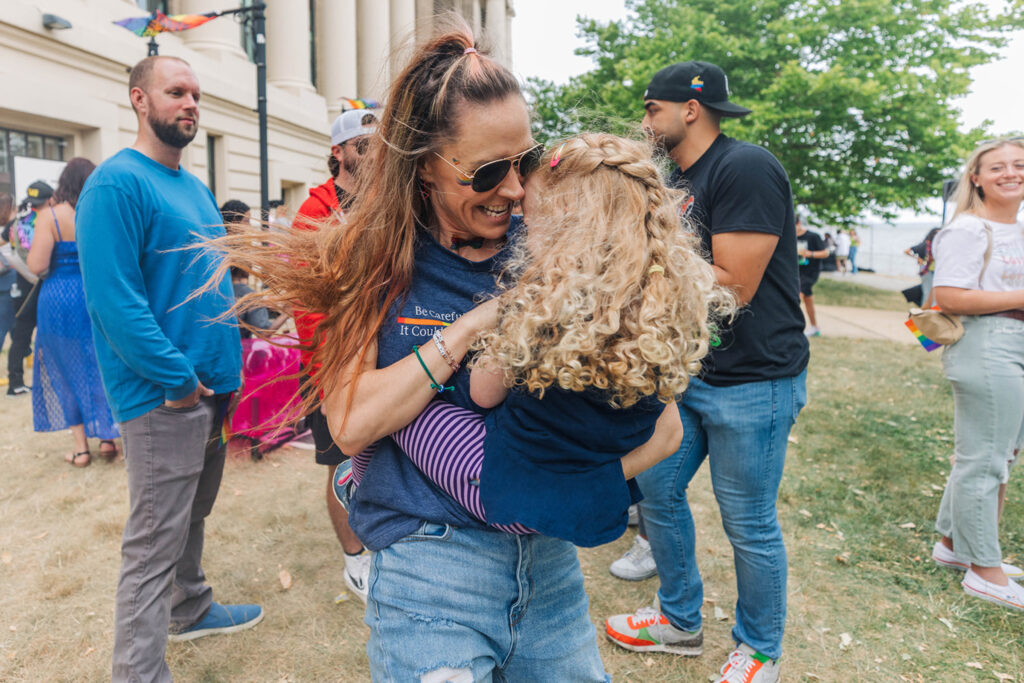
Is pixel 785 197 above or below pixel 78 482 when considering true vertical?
above

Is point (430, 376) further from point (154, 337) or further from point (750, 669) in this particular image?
point (750, 669)

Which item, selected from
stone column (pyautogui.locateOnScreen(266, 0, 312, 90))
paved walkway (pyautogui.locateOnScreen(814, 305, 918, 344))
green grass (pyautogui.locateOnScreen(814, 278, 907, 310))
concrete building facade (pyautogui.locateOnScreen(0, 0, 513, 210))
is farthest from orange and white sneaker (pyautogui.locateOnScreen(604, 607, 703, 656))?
green grass (pyautogui.locateOnScreen(814, 278, 907, 310))

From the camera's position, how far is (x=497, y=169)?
1.37m

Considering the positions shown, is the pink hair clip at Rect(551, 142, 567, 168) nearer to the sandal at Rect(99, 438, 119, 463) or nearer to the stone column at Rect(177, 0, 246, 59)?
the sandal at Rect(99, 438, 119, 463)

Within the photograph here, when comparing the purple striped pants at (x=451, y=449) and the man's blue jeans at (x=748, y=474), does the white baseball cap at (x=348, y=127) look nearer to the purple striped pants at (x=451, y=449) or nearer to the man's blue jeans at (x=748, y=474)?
the man's blue jeans at (x=748, y=474)

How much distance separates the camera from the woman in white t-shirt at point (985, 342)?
3367mm

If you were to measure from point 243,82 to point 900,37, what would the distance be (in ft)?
61.9

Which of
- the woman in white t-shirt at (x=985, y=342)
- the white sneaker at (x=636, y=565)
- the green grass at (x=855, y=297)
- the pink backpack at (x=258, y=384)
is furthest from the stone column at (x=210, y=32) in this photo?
the green grass at (x=855, y=297)

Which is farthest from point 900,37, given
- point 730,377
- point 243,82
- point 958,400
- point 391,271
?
point 391,271

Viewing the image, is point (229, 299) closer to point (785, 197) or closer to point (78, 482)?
point (785, 197)

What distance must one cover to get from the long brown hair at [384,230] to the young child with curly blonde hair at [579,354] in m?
0.20

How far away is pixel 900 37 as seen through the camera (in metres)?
19.8

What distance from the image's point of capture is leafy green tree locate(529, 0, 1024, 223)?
736 inches

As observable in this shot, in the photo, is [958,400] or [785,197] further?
[958,400]
